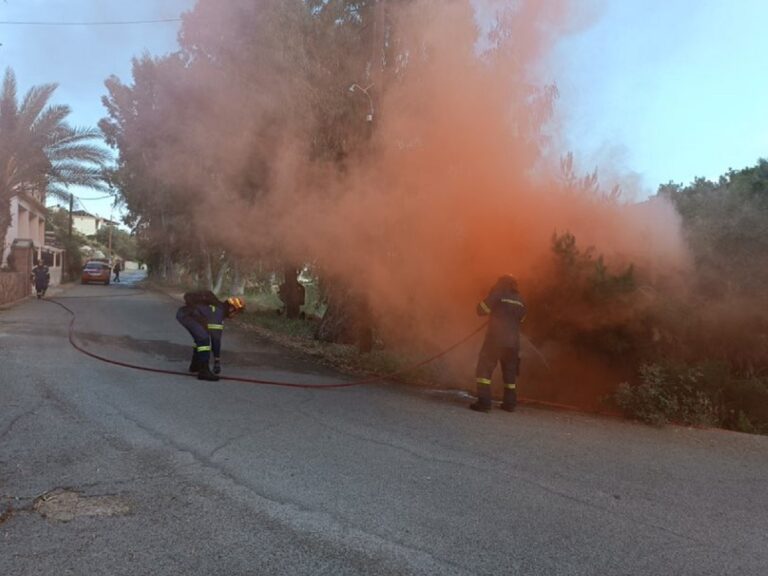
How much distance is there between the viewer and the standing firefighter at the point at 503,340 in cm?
636

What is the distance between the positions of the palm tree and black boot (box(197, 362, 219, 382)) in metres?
13.2

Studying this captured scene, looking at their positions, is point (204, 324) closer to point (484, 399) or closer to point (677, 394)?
point (484, 399)

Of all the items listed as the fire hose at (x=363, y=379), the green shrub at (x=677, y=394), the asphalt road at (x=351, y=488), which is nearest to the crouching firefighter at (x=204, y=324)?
the fire hose at (x=363, y=379)

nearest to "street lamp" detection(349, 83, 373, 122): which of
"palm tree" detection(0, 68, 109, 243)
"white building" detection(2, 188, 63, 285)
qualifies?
"palm tree" detection(0, 68, 109, 243)

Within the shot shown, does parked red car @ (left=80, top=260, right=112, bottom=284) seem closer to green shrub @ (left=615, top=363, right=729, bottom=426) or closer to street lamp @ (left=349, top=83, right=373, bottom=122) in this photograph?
street lamp @ (left=349, top=83, right=373, bottom=122)

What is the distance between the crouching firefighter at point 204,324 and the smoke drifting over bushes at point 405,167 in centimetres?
173

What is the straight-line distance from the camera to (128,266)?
332ft

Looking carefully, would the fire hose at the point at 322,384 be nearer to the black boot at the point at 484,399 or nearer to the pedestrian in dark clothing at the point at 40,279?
the black boot at the point at 484,399

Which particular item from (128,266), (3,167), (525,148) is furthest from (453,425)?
(128,266)

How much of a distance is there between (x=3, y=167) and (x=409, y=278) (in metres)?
14.8

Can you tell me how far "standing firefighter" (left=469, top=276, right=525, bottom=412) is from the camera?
6.36 meters

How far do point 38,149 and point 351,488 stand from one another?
686 inches

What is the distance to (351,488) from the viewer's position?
3.94m

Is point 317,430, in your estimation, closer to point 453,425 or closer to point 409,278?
point 453,425
